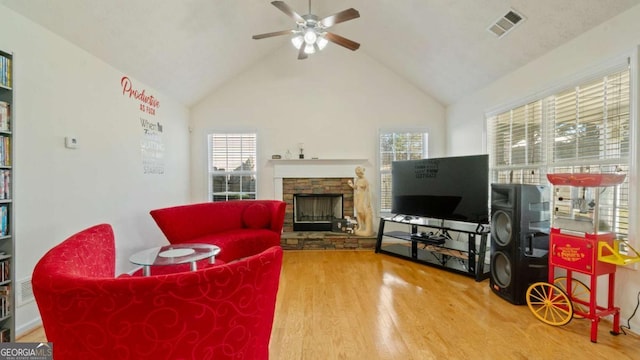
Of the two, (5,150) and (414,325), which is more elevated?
(5,150)

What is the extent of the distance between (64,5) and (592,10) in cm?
438

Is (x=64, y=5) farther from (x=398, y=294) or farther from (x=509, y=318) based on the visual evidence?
(x=509, y=318)

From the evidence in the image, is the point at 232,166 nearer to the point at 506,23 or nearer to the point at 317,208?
the point at 317,208

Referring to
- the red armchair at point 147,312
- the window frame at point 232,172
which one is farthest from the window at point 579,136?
the window frame at point 232,172

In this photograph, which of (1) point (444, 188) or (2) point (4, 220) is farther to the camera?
(1) point (444, 188)

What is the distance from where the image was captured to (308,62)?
16.9 ft

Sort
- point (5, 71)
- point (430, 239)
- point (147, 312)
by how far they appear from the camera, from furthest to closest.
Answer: point (430, 239) < point (5, 71) < point (147, 312)

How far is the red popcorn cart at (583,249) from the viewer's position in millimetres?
2082

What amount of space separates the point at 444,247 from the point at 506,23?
8.77 ft

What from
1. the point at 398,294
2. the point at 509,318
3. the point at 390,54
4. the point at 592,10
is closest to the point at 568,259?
the point at 509,318

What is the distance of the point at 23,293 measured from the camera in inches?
86.7

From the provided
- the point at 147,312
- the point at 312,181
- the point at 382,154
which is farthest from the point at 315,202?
the point at 147,312

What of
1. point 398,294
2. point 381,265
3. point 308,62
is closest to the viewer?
point 398,294

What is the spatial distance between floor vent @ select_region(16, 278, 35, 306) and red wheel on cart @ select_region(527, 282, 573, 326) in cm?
416
